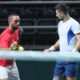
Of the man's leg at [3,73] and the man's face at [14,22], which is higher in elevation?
the man's face at [14,22]

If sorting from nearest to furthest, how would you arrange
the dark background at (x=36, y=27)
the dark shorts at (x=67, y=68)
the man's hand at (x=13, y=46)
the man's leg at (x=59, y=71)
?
the man's hand at (x=13, y=46)
the dark shorts at (x=67, y=68)
the man's leg at (x=59, y=71)
the dark background at (x=36, y=27)

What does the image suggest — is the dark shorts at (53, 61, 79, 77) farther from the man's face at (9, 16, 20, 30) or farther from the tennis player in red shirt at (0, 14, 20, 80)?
the man's face at (9, 16, 20, 30)

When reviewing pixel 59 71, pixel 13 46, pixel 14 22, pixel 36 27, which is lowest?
pixel 59 71

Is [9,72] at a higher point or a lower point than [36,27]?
lower

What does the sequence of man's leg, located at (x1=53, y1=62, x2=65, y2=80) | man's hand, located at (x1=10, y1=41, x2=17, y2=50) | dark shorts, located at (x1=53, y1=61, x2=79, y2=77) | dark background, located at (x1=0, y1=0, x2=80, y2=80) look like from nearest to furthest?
man's hand, located at (x1=10, y1=41, x2=17, y2=50), dark shorts, located at (x1=53, y1=61, x2=79, y2=77), man's leg, located at (x1=53, y1=62, x2=65, y2=80), dark background, located at (x1=0, y1=0, x2=80, y2=80)

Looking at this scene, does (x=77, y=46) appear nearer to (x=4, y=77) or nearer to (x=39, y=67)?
(x=4, y=77)

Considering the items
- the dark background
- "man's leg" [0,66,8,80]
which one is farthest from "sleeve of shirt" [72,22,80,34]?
the dark background

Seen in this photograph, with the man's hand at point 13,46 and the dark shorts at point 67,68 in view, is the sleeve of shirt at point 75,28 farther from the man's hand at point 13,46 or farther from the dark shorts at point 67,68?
the man's hand at point 13,46

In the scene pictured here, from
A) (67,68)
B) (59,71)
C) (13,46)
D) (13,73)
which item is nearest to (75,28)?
(67,68)

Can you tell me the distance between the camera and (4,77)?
11.6ft

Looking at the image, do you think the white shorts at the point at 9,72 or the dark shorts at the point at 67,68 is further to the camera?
the dark shorts at the point at 67,68

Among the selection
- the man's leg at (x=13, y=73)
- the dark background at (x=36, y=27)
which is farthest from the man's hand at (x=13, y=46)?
the dark background at (x=36, y=27)

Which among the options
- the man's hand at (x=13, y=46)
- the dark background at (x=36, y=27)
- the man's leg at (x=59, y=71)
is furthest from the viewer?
the dark background at (x=36, y=27)

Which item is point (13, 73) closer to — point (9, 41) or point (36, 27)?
point (9, 41)
